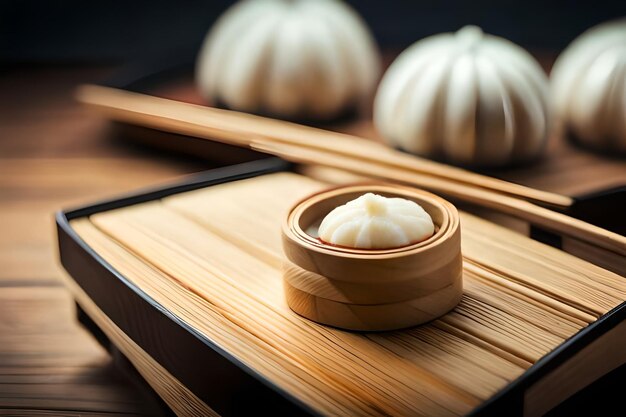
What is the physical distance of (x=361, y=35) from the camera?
1177mm

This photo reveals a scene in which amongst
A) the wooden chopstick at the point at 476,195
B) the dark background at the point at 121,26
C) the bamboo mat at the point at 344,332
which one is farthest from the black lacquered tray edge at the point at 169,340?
the dark background at the point at 121,26

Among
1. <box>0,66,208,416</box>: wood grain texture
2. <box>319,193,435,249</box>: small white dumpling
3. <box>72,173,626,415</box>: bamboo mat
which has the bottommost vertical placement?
<box>0,66,208,416</box>: wood grain texture

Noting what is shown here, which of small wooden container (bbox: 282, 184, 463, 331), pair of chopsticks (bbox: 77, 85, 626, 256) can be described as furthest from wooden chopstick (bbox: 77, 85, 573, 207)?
small wooden container (bbox: 282, 184, 463, 331)

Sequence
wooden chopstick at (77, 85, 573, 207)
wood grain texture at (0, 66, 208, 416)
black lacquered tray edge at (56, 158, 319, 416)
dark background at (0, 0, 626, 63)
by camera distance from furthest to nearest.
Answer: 1. dark background at (0, 0, 626, 63)
2. wooden chopstick at (77, 85, 573, 207)
3. wood grain texture at (0, 66, 208, 416)
4. black lacquered tray edge at (56, 158, 319, 416)

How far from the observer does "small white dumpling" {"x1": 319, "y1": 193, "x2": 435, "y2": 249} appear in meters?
0.55

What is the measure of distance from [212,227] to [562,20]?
0.97 m

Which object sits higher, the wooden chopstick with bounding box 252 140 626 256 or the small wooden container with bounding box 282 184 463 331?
the small wooden container with bounding box 282 184 463 331

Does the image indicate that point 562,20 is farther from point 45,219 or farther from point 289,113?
point 45,219

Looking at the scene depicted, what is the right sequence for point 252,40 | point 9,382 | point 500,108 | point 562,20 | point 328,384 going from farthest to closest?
point 562,20 → point 252,40 → point 500,108 → point 9,382 → point 328,384

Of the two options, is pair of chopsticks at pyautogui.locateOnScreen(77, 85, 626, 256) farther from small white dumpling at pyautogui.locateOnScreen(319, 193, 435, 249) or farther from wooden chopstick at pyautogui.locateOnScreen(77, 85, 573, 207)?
small white dumpling at pyautogui.locateOnScreen(319, 193, 435, 249)

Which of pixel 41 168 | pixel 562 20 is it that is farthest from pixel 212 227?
pixel 562 20

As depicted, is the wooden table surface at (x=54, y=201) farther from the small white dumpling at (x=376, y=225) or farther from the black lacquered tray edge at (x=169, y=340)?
the small white dumpling at (x=376, y=225)

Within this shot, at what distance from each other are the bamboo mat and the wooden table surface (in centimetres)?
10

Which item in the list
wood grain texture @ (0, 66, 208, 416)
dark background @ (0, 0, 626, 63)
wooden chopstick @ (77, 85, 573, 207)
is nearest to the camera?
wood grain texture @ (0, 66, 208, 416)
